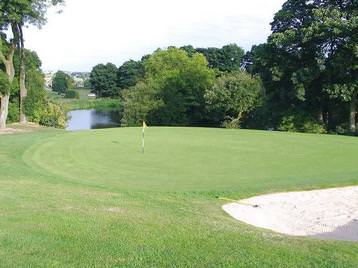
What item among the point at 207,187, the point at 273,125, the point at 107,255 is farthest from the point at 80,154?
the point at 273,125

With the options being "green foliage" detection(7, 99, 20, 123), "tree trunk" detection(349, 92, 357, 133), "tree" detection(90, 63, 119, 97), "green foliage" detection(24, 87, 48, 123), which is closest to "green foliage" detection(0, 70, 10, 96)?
"green foliage" detection(24, 87, 48, 123)

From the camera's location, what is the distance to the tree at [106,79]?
5435 inches

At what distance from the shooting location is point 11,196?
10.5 meters

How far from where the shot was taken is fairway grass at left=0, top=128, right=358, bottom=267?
6387 mm

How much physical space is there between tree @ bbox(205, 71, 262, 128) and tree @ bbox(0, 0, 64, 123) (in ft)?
52.6

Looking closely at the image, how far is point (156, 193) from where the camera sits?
11430 mm

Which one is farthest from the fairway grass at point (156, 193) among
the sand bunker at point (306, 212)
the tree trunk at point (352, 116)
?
the tree trunk at point (352, 116)

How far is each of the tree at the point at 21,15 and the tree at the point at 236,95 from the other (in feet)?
52.6

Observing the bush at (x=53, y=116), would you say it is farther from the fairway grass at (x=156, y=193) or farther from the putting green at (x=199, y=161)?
the putting green at (x=199, y=161)

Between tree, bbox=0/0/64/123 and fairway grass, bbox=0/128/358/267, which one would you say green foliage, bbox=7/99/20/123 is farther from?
fairway grass, bbox=0/128/358/267

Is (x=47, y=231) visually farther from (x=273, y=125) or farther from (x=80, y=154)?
(x=273, y=125)

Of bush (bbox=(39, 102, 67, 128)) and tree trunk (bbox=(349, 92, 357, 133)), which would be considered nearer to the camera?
tree trunk (bbox=(349, 92, 357, 133))

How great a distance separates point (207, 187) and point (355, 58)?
22927 mm

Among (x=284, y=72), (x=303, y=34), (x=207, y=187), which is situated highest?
(x=303, y=34)
